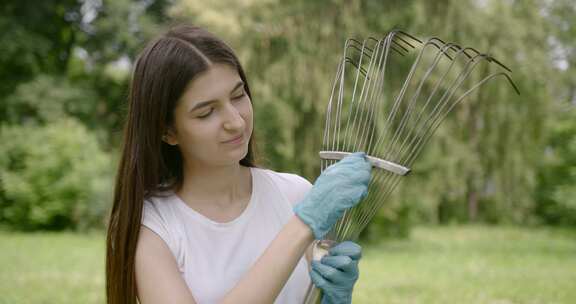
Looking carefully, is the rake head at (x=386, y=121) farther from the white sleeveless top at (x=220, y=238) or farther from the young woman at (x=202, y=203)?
the white sleeveless top at (x=220, y=238)

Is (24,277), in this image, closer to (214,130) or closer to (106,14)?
(214,130)

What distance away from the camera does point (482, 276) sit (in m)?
7.05

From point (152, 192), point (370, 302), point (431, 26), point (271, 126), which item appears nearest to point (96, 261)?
point (271, 126)

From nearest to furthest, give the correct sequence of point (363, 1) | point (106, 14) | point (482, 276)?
point (482, 276), point (363, 1), point (106, 14)

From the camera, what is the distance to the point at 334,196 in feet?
5.25

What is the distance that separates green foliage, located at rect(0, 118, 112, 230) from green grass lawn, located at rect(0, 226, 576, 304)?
0.58 m

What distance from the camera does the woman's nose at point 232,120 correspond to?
1666 millimetres

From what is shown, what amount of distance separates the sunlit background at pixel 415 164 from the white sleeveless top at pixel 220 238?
3.43 m

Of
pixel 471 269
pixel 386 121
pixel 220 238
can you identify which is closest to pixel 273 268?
pixel 220 238

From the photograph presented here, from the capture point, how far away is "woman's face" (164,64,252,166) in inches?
66.1

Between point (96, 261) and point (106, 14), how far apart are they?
31.3ft

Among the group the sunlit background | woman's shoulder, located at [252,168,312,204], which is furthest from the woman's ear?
the sunlit background

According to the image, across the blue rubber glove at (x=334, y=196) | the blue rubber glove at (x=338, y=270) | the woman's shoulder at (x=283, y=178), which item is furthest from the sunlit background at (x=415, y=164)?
the blue rubber glove at (x=334, y=196)

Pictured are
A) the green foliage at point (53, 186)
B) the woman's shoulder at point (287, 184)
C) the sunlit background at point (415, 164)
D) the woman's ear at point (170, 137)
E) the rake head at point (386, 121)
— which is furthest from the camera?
the green foliage at point (53, 186)
